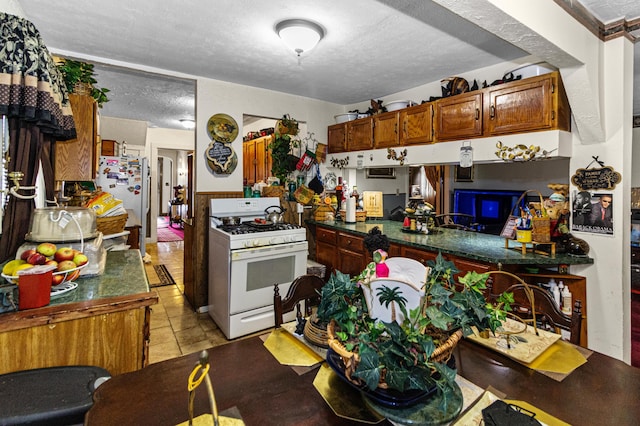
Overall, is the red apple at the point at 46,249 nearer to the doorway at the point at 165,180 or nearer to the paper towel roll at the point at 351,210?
the paper towel roll at the point at 351,210

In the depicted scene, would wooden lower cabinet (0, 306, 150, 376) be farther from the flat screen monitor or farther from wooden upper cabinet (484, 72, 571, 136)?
the flat screen monitor

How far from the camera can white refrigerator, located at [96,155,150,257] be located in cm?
527

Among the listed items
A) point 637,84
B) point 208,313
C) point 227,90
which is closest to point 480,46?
point 637,84

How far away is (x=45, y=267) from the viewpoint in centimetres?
139

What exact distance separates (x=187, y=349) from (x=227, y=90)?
2.61 m

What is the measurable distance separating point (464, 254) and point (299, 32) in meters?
1.92

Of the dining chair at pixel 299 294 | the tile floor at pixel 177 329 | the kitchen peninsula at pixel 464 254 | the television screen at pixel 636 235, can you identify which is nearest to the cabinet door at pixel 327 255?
the kitchen peninsula at pixel 464 254

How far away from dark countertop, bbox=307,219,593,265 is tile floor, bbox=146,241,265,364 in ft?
5.16

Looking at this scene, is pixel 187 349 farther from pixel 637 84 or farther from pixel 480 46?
pixel 637 84

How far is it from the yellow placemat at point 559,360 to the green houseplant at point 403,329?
222mm

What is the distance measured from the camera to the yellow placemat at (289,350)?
42.2 inches

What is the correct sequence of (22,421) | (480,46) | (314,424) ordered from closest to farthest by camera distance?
(314,424), (22,421), (480,46)

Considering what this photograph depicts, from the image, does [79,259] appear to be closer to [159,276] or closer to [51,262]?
[51,262]

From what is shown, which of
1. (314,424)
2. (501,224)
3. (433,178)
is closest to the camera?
(314,424)
